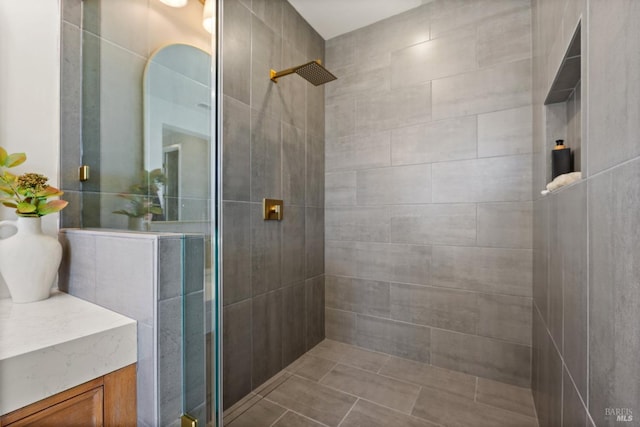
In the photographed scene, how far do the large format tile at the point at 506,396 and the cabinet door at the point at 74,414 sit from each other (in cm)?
Result: 170

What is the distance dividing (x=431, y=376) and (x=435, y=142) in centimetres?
147

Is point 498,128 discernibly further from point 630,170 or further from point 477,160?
point 630,170

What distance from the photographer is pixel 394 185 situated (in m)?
1.98

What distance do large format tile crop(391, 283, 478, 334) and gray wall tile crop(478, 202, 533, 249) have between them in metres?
0.36

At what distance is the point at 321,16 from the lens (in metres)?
2.00

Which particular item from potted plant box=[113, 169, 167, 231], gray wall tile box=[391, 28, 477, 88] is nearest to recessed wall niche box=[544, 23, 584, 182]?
gray wall tile box=[391, 28, 477, 88]

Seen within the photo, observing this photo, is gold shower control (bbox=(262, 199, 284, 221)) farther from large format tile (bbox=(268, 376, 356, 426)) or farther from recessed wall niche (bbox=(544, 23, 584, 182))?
recessed wall niche (bbox=(544, 23, 584, 182))

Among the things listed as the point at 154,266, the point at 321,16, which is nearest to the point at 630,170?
the point at 154,266

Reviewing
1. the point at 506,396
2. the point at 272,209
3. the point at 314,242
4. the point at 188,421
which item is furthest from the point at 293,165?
the point at 506,396

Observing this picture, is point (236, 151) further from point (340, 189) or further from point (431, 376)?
point (431, 376)

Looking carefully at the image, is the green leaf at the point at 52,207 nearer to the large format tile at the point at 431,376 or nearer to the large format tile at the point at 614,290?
the large format tile at the point at 614,290

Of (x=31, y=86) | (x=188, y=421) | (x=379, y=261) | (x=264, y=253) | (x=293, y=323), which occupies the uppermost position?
(x=31, y=86)

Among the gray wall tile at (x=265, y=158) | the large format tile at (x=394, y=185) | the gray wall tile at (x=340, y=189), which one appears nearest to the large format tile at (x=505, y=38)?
the large format tile at (x=394, y=185)

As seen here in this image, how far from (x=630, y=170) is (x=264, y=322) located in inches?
64.9
